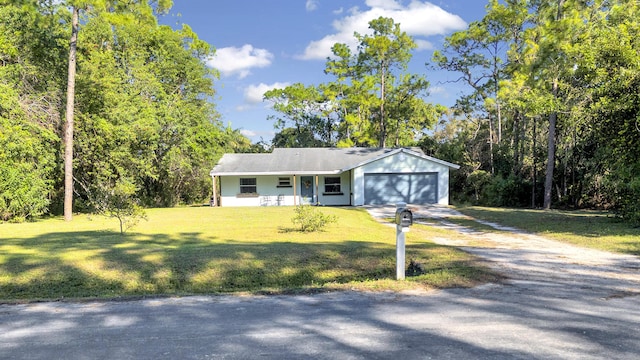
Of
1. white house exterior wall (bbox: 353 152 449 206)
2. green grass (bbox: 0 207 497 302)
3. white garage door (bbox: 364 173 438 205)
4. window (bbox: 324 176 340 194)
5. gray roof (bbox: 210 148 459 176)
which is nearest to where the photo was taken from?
green grass (bbox: 0 207 497 302)

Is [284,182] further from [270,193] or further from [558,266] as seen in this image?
[558,266]

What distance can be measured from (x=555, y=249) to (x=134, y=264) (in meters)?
8.97

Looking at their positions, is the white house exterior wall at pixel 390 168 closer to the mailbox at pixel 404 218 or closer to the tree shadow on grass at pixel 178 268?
the tree shadow on grass at pixel 178 268

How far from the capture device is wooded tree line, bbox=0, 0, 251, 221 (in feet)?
54.4

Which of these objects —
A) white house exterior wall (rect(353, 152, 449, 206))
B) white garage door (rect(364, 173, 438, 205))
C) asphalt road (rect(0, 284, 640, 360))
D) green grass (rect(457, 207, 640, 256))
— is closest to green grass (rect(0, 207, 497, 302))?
asphalt road (rect(0, 284, 640, 360))

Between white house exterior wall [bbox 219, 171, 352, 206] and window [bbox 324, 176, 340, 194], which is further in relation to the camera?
window [bbox 324, 176, 340, 194]

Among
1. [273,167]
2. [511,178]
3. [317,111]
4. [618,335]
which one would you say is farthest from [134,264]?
[317,111]

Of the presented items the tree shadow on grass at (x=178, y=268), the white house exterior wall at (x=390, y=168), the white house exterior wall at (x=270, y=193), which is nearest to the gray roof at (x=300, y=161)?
the white house exterior wall at (x=390, y=168)

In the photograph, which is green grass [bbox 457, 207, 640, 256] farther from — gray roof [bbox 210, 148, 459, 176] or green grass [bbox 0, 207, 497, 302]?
gray roof [bbox 210, 148, 459, 176]

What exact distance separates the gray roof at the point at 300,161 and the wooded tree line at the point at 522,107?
18.8ft

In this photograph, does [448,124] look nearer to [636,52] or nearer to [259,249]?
[636,52]

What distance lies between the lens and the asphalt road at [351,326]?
3148 millimetres

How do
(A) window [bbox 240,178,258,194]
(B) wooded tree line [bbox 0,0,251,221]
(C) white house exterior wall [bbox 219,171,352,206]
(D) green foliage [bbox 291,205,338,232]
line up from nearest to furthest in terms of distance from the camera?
(D) green foliage [bbox 291,205,338,232] → (B) wooded tree line [bbox 0,0,251,221] → (C) white house exterior wall [bbox 219,171,352,206] → (A) window [bbox 240,178,258,194]

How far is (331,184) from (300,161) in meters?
2.64
